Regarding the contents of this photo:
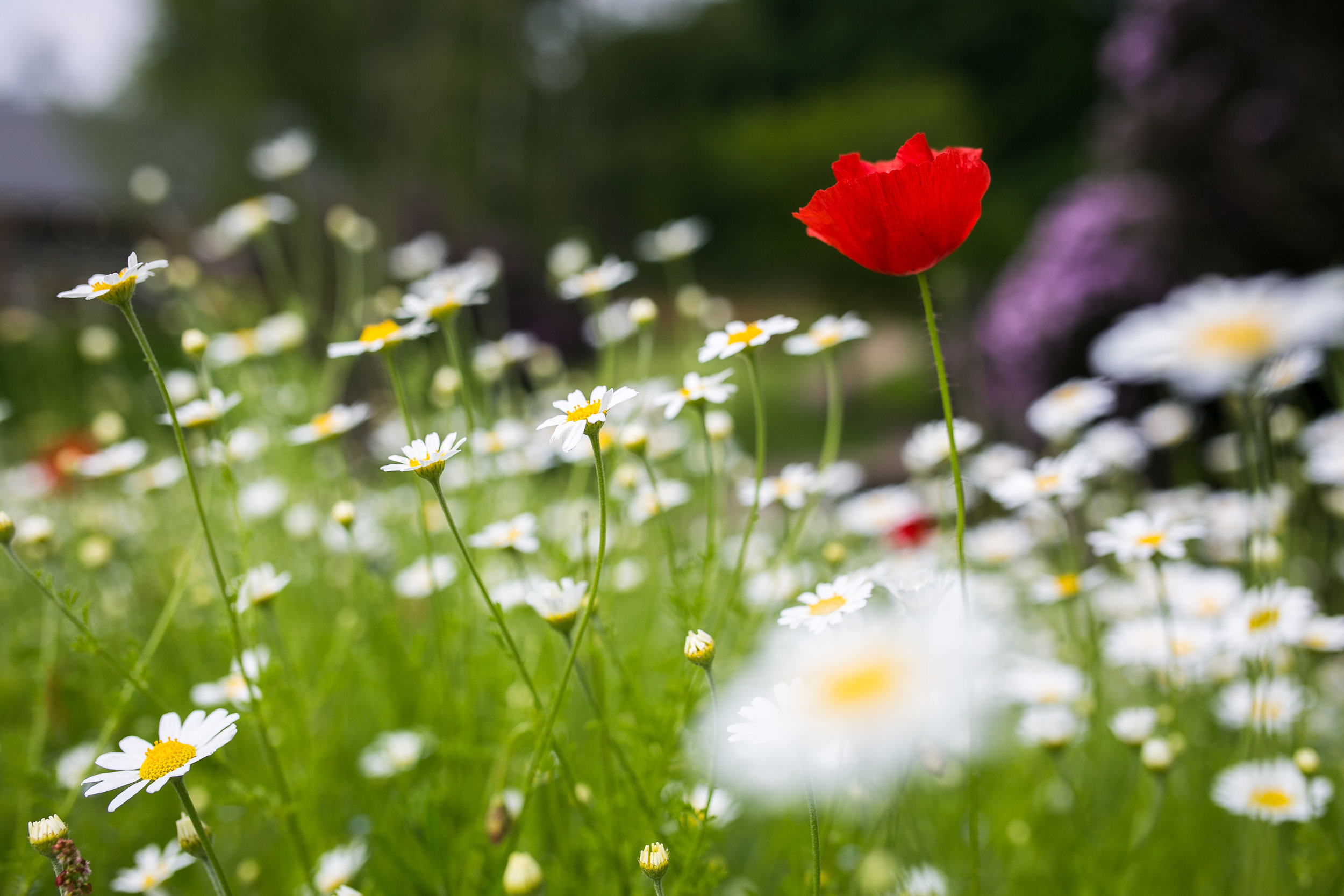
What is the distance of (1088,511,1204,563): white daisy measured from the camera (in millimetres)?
845

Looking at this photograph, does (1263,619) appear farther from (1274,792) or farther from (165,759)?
(165,759)

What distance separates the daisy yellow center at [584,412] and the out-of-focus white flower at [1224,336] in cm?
34

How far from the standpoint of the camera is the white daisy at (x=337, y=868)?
867 millimetres

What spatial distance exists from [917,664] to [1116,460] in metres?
0.96

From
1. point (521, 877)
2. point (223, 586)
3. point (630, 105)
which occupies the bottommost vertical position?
point (521, 877)

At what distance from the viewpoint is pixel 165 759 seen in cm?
65

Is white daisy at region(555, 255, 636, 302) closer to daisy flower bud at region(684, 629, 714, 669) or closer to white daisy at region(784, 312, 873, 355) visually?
white daisy at region(784, 312, 873, 355)

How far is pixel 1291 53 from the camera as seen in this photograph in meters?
2.95

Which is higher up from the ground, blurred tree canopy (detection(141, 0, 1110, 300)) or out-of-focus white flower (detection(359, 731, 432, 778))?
blurred tree canopy (detection(141, 0, 1110, 300))

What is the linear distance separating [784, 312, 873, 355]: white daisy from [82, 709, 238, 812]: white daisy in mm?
588

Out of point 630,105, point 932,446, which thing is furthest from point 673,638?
point 630,105

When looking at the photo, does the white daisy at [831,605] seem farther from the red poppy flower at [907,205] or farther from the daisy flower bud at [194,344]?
the daisy flower bud at [194,344]

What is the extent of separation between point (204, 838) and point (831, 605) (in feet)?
1.53

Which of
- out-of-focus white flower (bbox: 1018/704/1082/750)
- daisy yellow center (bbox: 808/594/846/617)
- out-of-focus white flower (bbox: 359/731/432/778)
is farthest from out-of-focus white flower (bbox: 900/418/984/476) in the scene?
out-of-focus white flower (bbox: 359/731/432/778)
